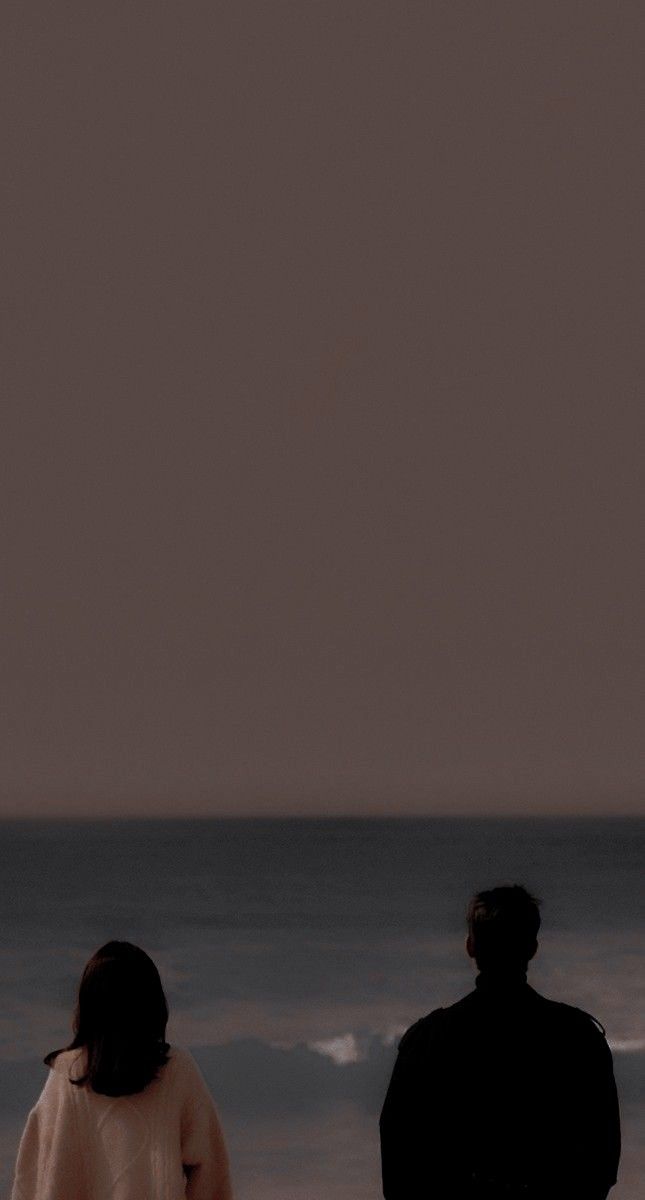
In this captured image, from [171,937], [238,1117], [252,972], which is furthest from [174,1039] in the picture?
[171,937]

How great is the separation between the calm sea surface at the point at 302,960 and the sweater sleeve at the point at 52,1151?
7506 mm

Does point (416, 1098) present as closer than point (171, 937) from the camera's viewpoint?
Yes

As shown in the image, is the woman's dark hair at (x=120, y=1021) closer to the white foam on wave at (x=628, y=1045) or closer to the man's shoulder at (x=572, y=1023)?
the man's shoulder at (x=572, y=1023)

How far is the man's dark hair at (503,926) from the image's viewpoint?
11.5 feet

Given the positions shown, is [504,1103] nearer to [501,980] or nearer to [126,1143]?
[501,980]

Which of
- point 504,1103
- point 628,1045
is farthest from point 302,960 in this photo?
point 504,1103

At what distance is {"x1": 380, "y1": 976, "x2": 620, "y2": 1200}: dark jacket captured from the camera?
361 centimetres

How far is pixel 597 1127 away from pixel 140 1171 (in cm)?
85

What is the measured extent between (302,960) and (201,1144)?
2999 cm

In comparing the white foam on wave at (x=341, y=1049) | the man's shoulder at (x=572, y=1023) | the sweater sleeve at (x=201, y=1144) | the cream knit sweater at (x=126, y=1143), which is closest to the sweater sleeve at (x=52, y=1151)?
the cream knit sweater at (x=126, y=1143)

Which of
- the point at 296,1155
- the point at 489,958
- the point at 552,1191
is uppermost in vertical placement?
the point at 489,958

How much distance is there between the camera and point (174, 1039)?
2058cm

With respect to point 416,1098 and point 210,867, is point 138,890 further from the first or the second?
point 416,1098

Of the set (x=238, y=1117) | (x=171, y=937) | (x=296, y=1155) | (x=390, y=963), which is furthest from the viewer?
(x=171, y=937)
